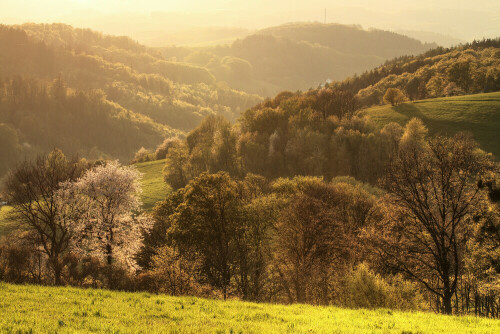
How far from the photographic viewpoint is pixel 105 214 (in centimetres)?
4588

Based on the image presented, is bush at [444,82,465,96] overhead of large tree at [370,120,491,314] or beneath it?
overhead

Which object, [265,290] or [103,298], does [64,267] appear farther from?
[265,290]

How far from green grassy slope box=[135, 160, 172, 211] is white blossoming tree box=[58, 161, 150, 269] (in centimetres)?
3771

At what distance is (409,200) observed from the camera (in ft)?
103

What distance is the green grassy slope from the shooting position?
91.2 m

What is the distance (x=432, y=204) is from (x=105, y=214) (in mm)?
38223

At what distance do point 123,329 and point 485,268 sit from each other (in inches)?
1305

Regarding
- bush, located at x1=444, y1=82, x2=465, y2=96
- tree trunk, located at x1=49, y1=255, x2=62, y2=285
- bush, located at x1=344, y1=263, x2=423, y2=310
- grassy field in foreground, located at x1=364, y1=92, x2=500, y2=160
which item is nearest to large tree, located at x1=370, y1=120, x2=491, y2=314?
bush, located at x1=344, y1=263, x2=423, y2=310

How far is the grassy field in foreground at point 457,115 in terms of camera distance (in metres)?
103

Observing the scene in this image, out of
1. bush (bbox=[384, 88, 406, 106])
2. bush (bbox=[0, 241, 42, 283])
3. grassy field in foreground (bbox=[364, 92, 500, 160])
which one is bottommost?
bush (bbox=[0, 241, 42, 283])

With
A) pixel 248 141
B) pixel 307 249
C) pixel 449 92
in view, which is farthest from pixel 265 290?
pixel 449 92

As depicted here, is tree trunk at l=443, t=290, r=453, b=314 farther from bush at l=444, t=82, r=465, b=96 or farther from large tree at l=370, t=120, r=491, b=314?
bush at l=444, t=82, r=465, b=96

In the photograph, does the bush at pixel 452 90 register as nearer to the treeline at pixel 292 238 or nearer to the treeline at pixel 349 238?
the treeline at pixel 349 238

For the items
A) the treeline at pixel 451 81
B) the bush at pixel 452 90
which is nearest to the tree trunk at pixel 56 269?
the treeline at pixel 451 81
